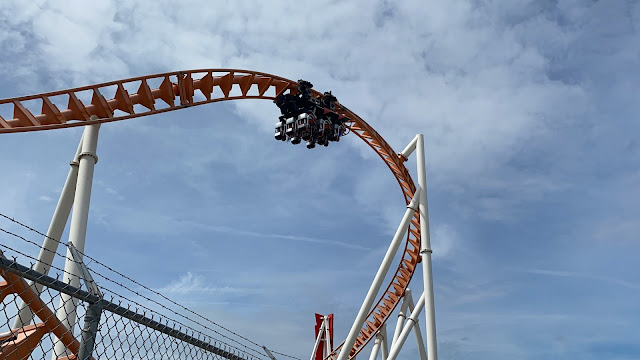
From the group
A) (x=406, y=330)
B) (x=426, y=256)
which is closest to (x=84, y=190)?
(x=426, y=256)

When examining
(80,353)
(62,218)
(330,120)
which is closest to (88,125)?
(62,218)

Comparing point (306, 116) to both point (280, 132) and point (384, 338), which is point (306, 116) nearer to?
point (280, 132)

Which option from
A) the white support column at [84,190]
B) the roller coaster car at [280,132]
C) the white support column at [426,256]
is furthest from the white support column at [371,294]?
the white support column at [84,190]

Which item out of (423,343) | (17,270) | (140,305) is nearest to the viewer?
(17,270)

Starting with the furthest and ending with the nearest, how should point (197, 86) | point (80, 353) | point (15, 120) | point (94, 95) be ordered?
point (197, 86) → point (94, 95) → point (15, 120) → point (80, 353)

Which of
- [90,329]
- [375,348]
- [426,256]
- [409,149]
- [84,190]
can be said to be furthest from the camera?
[375,348]

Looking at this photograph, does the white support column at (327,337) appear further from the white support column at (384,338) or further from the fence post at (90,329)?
the fence post at (90,329)

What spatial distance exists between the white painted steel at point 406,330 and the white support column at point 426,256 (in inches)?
36.9

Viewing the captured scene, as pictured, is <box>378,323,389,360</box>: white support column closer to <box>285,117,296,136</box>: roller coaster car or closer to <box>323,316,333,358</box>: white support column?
<box>323,316,333,358</box>: white support column

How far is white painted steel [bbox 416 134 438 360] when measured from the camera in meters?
11.8

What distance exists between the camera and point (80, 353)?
3035 mm

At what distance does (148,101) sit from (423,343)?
30.6 feet

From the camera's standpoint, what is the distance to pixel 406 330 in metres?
13.6

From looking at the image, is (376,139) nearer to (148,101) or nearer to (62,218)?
(148,101)
